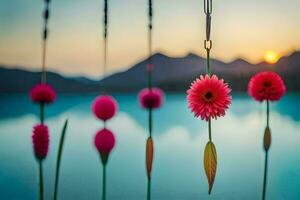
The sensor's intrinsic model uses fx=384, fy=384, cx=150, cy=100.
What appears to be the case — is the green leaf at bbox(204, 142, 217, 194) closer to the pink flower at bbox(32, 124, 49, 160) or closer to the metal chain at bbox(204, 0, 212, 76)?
the metal chain at bbox(204, 0, 212, 76)

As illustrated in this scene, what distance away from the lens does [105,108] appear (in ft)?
4.38

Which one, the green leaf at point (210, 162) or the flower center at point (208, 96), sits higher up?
the flower center at point (208, 96)

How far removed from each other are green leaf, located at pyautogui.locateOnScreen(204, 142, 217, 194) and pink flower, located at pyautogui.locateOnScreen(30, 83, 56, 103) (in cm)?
58

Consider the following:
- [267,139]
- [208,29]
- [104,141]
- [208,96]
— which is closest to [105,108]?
[104,141]

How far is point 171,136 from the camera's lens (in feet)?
4.52

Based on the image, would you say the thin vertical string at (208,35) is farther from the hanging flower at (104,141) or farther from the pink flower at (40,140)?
the pink flower at (40,140)

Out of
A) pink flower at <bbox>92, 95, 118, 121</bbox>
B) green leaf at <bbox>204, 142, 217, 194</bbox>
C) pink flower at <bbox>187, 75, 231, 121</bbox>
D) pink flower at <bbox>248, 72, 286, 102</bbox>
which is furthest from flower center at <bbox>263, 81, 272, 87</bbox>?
pink flower at <bbox>92, 95, 118, 121</bbox>

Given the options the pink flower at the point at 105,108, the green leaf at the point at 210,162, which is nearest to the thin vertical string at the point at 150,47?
the pink flower at the point at 105,108

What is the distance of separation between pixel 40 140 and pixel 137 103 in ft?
1.18

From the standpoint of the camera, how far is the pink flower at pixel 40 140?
1.32 meters

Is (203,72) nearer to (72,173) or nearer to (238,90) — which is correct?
(238,90)

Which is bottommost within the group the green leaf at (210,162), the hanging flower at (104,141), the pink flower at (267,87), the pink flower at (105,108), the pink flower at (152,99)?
the green leaf at (210,162)

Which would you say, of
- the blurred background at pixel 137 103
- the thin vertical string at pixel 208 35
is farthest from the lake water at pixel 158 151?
the thin vertical string at pixel 208 35

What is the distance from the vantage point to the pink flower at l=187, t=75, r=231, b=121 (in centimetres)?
131
